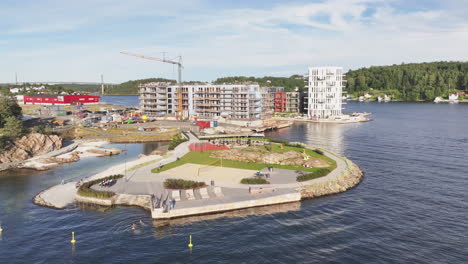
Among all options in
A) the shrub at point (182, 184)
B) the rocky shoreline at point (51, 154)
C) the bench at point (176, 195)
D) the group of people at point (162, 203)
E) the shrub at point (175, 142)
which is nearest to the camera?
the group of people at point (162, 203)

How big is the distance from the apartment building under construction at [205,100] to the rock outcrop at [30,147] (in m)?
70.7

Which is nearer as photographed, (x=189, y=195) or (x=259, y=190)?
(x=189, y=195)

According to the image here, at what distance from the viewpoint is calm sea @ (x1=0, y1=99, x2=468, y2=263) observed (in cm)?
4309

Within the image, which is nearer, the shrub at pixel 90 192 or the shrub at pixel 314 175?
the shrub at pixel 90 192

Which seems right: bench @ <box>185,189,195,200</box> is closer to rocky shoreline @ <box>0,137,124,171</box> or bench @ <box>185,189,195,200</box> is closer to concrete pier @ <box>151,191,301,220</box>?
concrete pier @ <box>151,191,301,220</box>

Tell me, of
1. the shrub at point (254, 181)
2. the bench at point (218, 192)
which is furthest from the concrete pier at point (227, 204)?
the shrub at point (254, 181)

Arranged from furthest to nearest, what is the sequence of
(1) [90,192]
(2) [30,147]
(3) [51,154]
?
(3) [51,154] → (2) [30,147] → (1) [90,192]

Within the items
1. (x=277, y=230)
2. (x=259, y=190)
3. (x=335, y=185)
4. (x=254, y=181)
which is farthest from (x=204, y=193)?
(x=335, y=185)

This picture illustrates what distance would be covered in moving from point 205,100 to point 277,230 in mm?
121701

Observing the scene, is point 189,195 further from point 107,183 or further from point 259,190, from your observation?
point 107,183

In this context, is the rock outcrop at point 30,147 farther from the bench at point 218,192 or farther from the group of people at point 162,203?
the bench at point 218,192

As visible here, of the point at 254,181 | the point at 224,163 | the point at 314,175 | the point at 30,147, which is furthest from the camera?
the point at 30,147

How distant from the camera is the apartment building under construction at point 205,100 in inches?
6176

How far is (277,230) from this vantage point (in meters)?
49.9
